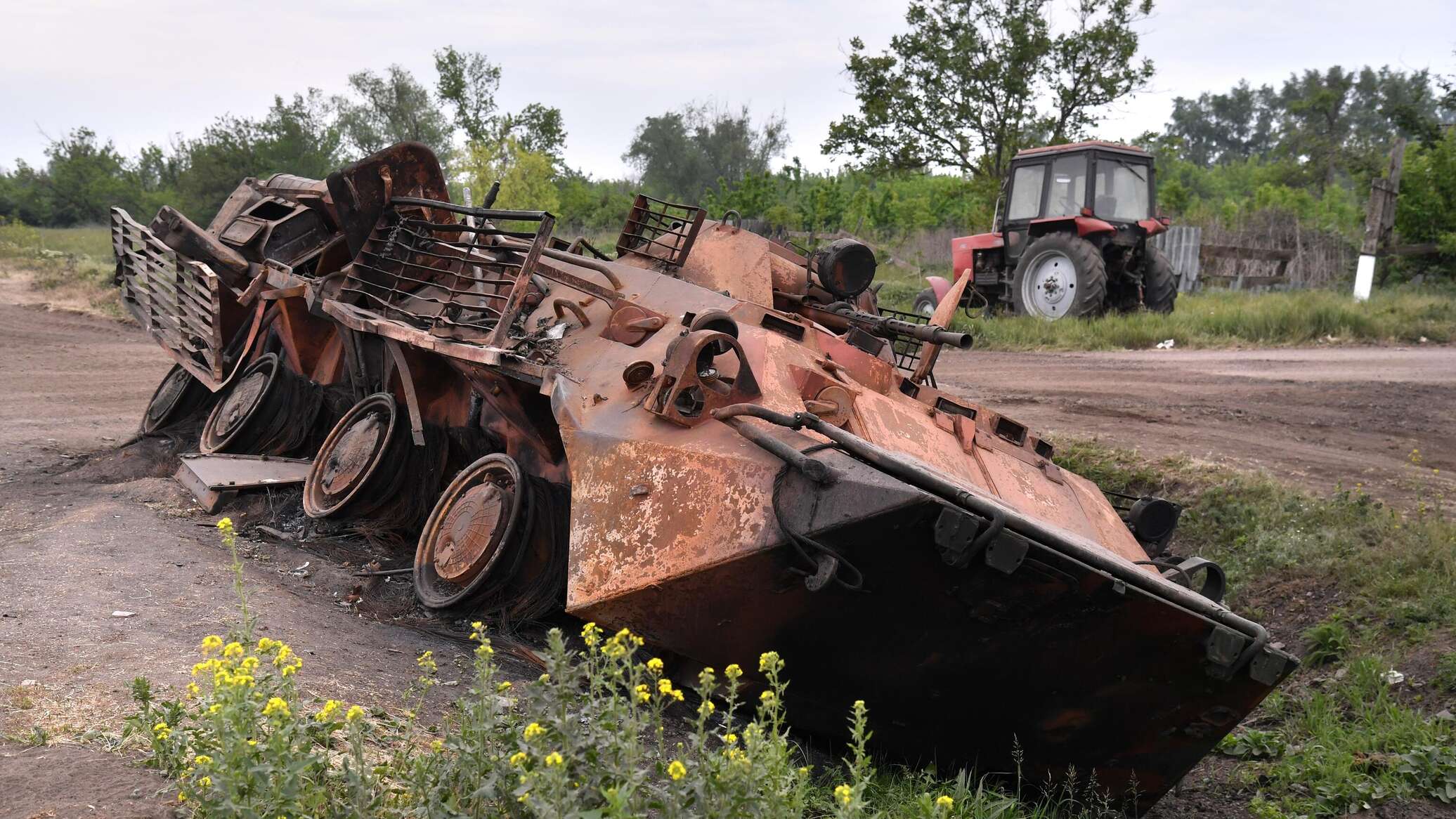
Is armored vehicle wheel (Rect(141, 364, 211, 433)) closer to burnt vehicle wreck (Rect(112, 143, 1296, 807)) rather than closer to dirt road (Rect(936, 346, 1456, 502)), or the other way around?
burnt vehicle wreck (Rect(112, 143, 1296, 807))

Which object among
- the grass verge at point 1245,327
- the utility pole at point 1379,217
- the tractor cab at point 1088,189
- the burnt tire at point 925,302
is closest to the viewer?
the grass verge at point 1245,327

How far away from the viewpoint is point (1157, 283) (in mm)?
15500

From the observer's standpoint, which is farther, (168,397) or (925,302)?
(925,302)

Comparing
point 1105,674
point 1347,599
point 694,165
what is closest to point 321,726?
point 1105,674

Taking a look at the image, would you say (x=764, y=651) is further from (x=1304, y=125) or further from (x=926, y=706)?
(x=1304, y=125)

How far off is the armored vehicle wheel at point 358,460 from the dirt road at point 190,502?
0.34 meters

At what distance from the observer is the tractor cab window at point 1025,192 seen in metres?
15.6

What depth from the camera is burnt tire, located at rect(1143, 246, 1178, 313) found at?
15484mm

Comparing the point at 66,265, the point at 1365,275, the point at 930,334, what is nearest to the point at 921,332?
the point at 930,334

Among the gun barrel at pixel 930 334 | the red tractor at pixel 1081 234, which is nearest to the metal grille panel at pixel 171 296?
the gun barrel at pixel 930 334

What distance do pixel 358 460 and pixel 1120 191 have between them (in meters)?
11.1

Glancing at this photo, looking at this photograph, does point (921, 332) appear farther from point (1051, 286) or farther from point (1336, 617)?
point (1051, 286)

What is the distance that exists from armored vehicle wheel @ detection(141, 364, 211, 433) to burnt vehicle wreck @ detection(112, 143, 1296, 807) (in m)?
1.25

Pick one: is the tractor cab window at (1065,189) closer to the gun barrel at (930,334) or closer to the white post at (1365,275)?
the white post at (1365,275)
